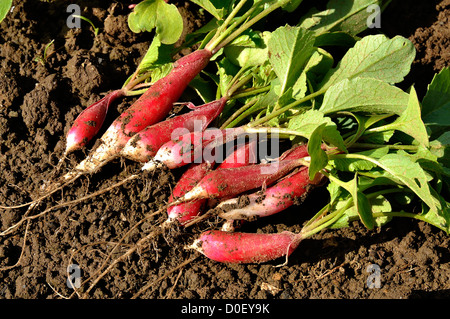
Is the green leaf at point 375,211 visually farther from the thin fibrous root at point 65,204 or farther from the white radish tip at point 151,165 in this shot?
the thin fibrous root at point 65,204

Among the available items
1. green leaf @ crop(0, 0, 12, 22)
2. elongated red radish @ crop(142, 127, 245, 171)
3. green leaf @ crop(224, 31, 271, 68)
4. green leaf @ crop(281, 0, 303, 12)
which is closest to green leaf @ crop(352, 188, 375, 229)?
elongated red radish @ crop(142, 127, 245, 171)

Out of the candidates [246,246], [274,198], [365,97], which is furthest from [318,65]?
[246,246]

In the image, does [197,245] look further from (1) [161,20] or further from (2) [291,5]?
(2) [291,5]

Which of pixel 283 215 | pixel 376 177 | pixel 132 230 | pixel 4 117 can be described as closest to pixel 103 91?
pixel 4 117

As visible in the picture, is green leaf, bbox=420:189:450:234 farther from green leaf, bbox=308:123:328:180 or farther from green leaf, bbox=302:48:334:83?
green leaf, bbox=302:48:334:83

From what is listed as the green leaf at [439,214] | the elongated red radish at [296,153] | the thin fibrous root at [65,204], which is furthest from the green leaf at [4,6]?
the green leaf at [439,214]

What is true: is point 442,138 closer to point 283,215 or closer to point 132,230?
point 283,215
